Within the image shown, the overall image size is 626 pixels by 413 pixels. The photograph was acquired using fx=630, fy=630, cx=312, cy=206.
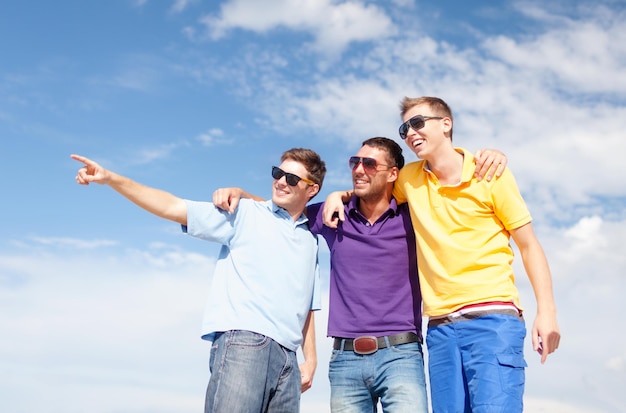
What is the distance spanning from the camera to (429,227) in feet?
20.0

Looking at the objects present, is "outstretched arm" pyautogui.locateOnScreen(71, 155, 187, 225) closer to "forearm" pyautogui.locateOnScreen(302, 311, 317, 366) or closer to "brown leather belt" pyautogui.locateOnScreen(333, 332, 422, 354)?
"forearm" pyautogui.locateOnScreen(302, 311, 317, 366)

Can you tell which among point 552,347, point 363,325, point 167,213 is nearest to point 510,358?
point 552,347

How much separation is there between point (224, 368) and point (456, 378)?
2.10 m

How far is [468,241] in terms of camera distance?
594cm

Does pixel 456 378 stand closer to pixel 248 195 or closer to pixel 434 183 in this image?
pixel 434 183

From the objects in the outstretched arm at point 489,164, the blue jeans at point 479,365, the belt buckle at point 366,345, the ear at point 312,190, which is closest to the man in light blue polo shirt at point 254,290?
the ear at point 312,190

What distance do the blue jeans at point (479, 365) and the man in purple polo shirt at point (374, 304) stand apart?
44 cm

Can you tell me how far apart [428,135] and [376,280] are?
5.26 feet

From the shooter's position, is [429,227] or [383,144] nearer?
[429,227]

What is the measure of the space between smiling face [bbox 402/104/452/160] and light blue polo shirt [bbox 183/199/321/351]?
1.51 m

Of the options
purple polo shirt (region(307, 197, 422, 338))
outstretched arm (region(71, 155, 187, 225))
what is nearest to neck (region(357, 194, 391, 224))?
purple polo shirt (region(307, 197, 422, 338))

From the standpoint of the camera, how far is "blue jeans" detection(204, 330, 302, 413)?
5676 millimetres

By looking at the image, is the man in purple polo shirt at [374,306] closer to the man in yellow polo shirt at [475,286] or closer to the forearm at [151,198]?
the man in yellow polo shirt at [475,286]

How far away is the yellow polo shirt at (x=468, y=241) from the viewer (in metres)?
5.79
